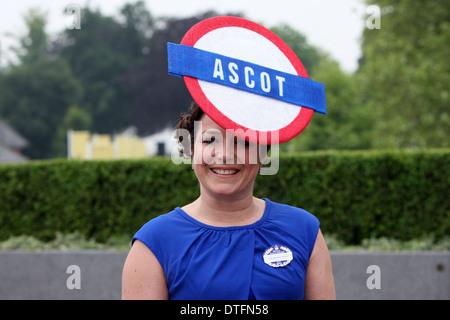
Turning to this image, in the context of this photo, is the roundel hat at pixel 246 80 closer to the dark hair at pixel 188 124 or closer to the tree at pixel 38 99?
the dark hair at pixel 188 124

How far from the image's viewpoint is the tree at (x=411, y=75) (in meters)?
13.7

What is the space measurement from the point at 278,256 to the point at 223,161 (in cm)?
37

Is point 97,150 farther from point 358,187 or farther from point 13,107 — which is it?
point 13,107

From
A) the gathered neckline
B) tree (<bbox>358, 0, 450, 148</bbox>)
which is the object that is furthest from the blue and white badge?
tree (<bbox>358, 0, 450, 148</bbox>)

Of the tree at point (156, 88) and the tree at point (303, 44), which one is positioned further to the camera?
the tree at point (303, 44)

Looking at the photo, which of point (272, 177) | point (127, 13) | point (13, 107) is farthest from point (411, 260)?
point (127, 13)

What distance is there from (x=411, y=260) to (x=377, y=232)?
0.86 meters

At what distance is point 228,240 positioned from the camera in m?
1.81

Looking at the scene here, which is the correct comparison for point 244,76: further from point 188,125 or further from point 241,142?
point 188,125

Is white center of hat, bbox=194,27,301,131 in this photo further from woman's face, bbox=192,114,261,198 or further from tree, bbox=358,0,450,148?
tree, bbox=358,0,450,148

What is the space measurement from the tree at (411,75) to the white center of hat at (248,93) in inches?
487

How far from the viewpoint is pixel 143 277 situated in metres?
1.74

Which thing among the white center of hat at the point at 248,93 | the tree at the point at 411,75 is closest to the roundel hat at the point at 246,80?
the white center of hat at the point at 248,93
